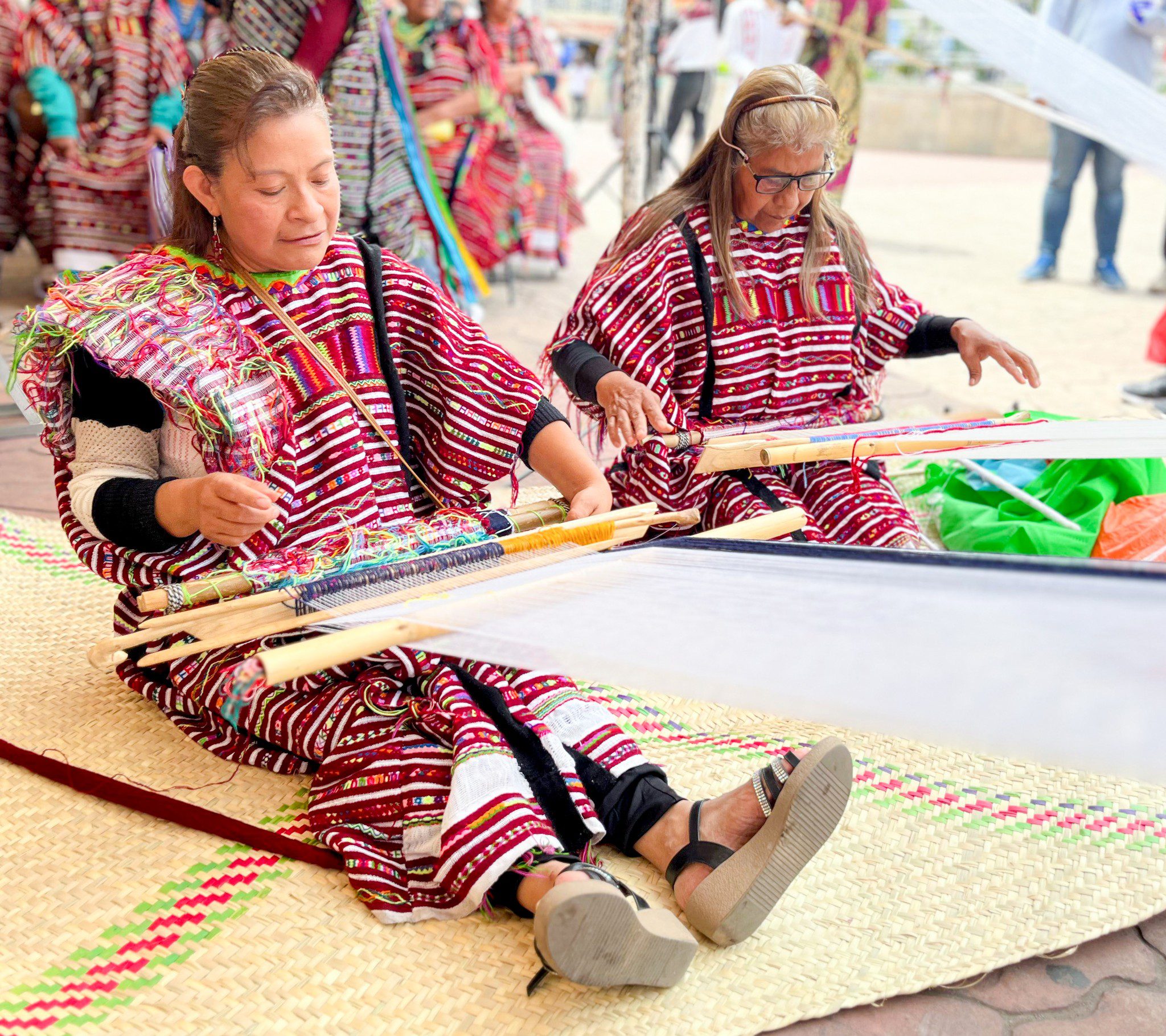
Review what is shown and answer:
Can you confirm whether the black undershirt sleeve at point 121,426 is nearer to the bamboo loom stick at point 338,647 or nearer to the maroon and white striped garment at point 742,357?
the bamboo loom stick at point 338,647

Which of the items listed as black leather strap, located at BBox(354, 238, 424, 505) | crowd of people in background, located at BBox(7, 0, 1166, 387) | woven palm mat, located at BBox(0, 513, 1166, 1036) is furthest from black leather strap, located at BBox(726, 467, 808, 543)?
crowd of people in background, located at BBox(7, 0, 1166, 387)

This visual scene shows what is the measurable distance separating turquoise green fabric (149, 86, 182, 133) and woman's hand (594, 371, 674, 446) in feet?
9.81

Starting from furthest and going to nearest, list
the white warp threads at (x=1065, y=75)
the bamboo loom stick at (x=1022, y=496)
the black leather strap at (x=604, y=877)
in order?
the white warp threads at (x=1065, y=75), the bamboo loom stick at (x=1022, y=496), the black leather strap at (x=604, y=877)

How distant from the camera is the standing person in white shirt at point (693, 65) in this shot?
7793 millimetres

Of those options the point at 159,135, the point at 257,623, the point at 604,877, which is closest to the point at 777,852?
the point at 604,877

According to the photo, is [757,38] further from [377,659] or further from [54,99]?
[377,659]

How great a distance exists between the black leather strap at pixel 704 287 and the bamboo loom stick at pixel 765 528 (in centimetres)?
65

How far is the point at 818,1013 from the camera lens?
54.1 inches

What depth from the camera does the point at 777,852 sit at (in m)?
1.43

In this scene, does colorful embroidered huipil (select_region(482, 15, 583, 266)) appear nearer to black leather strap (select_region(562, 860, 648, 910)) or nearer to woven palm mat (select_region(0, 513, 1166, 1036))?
woven palm mat (select_region(0, 513, 1166, 1036))

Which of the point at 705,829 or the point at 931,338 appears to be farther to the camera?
the point at 931,338

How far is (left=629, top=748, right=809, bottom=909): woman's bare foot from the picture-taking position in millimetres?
1499

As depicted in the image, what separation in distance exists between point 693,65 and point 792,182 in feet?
20.7

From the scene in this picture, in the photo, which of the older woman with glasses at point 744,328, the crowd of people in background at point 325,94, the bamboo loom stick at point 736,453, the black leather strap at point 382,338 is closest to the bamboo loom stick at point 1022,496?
the older woman with glasses at point 744,328
